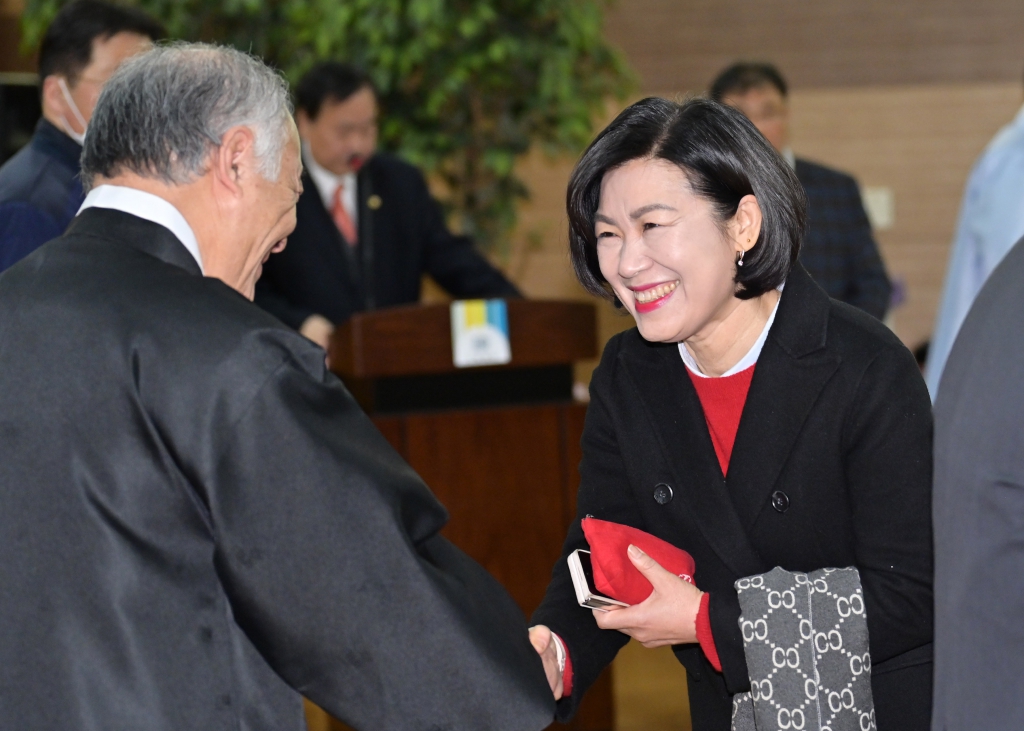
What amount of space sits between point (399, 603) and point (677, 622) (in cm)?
43

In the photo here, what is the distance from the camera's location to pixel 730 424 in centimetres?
181

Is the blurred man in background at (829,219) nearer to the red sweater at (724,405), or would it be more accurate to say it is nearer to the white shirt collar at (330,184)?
the white shirt collar at (330,184)

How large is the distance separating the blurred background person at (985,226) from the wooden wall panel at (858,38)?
3.31 metres

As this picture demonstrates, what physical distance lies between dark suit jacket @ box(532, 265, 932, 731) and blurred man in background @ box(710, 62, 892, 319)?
7.71 ft

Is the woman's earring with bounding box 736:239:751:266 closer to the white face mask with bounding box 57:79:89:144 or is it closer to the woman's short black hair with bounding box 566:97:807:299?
the woman's short black hair with bounding box 566:97:807:299

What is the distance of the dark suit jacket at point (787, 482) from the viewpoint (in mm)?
1621

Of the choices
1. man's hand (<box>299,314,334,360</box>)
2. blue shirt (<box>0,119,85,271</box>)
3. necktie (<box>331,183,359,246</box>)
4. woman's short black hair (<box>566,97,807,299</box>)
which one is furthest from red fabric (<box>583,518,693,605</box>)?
necktie (<box>331,183,359,246</box>)

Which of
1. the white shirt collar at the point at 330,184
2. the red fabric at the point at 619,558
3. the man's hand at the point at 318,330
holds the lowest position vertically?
the man's hand at the point at 318,330

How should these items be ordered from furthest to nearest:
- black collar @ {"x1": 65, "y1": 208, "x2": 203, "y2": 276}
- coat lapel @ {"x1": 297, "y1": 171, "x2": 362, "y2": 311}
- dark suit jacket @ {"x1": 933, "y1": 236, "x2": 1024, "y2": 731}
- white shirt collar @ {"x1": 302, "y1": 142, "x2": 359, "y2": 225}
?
white shirt collar @ {"x1": 302, "y1": 142, "x2": 359, "y2": 225}
coat lapel @ {"x1": 297, "y1": 171, "x2": 362, "y2": 311}
black collar @ {"x1": 65, "y1": 208, "x2": 203, "y2": 276}
dark suit jacket @ {"x1": 933, "y1": 236, "x2": 1024, "y2": 731}

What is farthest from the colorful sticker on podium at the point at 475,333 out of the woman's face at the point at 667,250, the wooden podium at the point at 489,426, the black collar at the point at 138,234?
the black collar at the point at 138,234

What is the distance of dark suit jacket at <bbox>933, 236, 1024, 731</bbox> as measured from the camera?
1.03m

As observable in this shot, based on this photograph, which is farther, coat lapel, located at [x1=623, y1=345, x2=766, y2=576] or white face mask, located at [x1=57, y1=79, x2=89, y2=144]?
white face mask, located at [x1=57, y1=79, x2=89, y2=144]

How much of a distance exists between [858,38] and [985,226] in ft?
11.9

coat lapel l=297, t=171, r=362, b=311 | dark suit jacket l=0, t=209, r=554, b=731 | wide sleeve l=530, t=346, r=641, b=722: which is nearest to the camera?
dark suit jacket l=0, t=209, r=554, b=731
